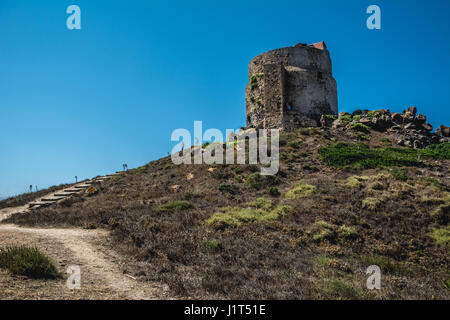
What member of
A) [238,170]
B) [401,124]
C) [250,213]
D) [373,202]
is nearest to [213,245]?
[250,213]

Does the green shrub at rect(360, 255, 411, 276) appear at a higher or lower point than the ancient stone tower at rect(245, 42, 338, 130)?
lower

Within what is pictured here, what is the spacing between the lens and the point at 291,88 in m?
32.5

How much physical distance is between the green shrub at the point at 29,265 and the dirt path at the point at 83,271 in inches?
9.9

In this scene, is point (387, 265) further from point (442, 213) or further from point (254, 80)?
point (254, 80)

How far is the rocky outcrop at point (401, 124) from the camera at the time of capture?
1151 inches

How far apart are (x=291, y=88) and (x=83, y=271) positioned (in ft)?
99.0

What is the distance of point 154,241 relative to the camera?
9.55 metres

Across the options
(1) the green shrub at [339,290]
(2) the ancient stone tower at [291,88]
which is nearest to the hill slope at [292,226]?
(1) the green shrub at [339,290]

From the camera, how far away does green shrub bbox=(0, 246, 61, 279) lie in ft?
20.9

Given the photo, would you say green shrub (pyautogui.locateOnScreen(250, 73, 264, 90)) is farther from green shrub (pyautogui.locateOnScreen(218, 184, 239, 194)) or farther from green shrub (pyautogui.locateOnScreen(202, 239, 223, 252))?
green shrub (pyautogui.locateOnScreen(202, 239, 223, 252))

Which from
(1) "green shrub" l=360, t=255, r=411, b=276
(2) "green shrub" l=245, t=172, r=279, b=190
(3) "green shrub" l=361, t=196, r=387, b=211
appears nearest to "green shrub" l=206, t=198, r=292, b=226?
(2) "green shrub" l=245, t=172, r=279, b=190

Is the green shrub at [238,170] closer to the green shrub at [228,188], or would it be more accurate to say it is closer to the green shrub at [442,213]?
the green shrub at [228,188]

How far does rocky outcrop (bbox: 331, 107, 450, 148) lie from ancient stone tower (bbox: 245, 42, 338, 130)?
3150 millimetres
